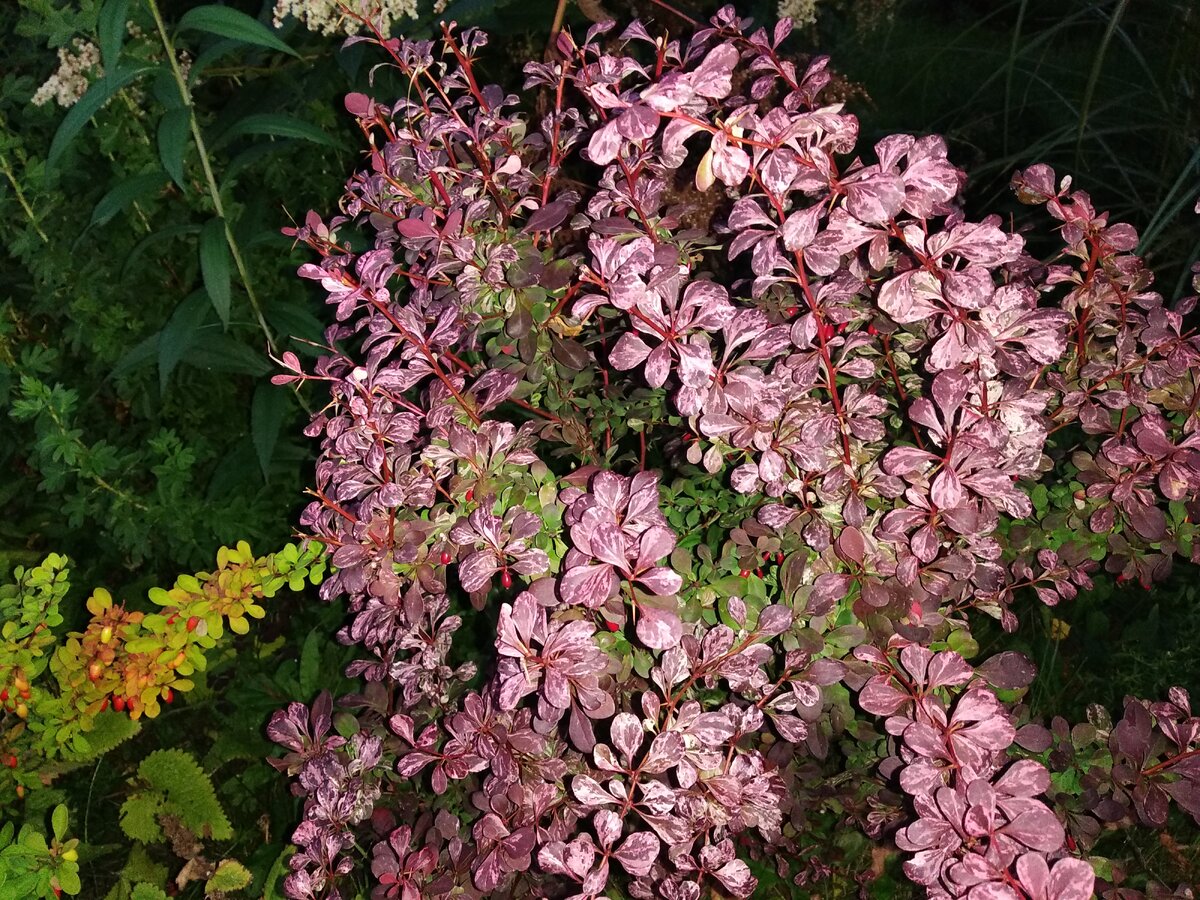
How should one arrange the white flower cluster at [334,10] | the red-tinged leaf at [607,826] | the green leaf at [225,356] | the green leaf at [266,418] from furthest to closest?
the green leaf at [225,356]
the green leaf at [266,418]
the white flower cluster at [334,10]
the red-tinged leaf at [607,826]

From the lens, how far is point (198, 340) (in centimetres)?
213

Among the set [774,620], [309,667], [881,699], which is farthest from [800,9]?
[309,667]

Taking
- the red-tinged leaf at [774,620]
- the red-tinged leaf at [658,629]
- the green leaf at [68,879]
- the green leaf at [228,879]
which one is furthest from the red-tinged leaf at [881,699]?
the green leaf at [68,879]

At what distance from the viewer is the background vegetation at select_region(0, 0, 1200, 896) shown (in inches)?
77.1

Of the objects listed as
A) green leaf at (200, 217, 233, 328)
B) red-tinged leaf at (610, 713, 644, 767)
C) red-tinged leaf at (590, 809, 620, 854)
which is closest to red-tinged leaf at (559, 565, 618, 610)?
red-tinged leaf at (610, 713, 644, 767)

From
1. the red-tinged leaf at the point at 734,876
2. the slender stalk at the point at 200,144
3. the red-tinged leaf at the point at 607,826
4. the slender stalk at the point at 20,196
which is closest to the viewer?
the red-tinged leaf at the point at 607,826

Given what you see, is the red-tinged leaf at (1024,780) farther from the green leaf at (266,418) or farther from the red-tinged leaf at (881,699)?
the green leaf at (266,418)

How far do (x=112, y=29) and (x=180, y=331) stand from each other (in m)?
0.57

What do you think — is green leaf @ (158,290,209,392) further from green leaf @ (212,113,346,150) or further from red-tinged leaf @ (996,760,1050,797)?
red-tinged leaf @ (996,760,1050,797)

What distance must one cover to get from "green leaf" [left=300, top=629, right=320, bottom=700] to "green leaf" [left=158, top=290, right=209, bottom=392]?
2.21 ft

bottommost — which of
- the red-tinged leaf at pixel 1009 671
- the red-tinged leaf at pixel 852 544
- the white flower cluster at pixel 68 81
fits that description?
the white flower cluster at pixel 68 81

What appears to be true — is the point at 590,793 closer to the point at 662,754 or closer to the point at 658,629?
the point at 662,754

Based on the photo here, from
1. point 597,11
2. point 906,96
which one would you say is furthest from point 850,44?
point 597,11

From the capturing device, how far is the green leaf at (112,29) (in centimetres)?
161
